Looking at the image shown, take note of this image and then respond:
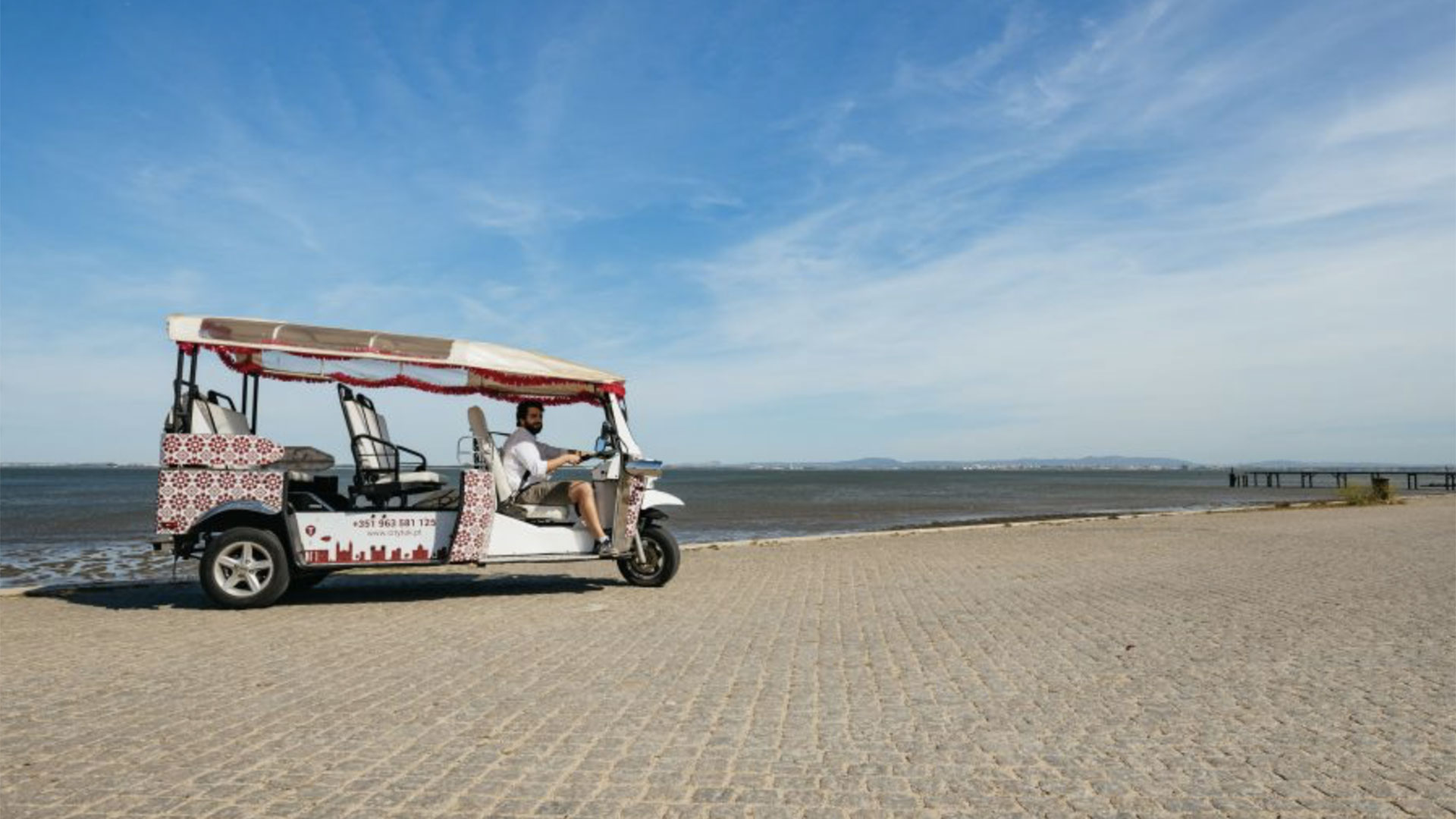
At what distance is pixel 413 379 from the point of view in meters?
11.0

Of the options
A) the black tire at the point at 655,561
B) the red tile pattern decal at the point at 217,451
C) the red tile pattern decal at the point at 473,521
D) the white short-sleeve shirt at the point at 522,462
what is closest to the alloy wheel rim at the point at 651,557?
the black tire at the point at 655,561

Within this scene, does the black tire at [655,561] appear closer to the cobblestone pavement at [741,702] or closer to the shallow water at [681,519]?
the cobblestone pavement at [741,702]

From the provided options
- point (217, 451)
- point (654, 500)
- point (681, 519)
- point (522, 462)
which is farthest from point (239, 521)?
point (681, 519)

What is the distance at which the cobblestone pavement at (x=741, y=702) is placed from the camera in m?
4.39

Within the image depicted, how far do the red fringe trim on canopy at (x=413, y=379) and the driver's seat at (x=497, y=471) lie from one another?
0.48 meters

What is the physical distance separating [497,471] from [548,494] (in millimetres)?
618

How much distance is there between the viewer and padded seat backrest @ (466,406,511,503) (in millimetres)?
11094

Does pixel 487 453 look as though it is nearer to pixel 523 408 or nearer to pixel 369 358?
pixel 523 408

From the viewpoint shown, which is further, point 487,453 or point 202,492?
point 487,453

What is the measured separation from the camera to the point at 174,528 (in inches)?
392

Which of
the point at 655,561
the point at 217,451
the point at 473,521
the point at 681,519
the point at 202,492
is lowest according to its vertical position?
the point at 681,519

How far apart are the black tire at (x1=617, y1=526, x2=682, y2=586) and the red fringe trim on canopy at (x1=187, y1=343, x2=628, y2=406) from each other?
1.65m

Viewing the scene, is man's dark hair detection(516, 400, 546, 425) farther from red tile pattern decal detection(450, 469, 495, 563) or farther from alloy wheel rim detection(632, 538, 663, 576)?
alloy wheel rim detection(632, 538, 663, 576)

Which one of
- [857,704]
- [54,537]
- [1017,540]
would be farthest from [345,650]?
[54,537]
